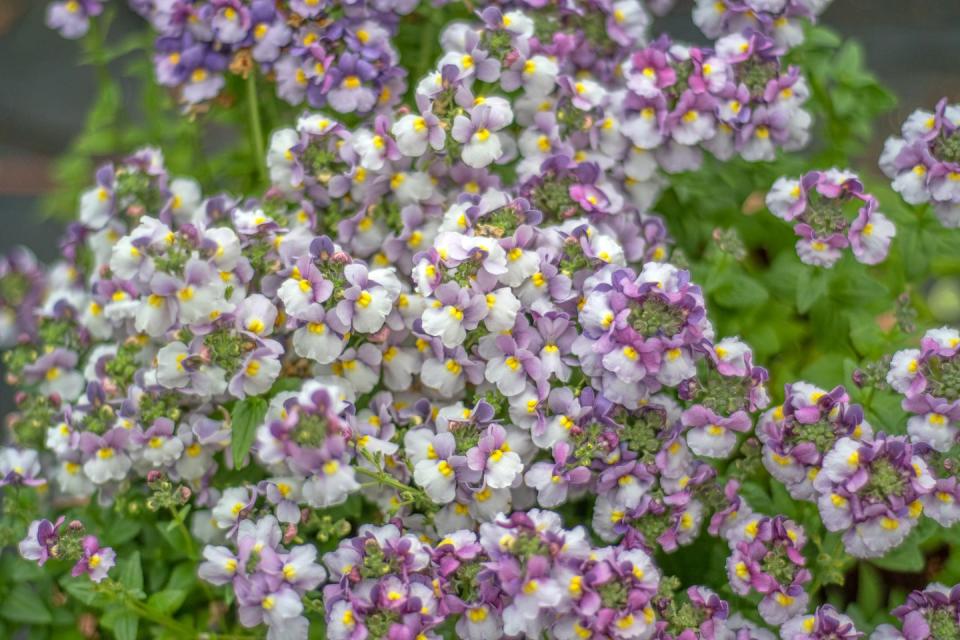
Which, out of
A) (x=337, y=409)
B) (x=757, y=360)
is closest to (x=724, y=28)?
(x=757, y=360)

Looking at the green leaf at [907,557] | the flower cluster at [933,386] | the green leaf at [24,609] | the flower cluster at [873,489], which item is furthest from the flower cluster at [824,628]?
the green leaf at [24,609]

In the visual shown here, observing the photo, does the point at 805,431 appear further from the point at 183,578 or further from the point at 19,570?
the point at 19,570

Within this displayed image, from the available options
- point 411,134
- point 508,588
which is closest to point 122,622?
point 508,588

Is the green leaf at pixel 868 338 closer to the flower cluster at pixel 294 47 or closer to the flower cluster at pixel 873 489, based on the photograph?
the flower cluster at pixel 873 489

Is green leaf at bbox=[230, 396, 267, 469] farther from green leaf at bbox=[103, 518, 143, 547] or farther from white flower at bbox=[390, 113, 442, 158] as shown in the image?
white flower at bbox=[390, 113, 442, 158]

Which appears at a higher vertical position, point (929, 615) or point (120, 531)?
point (929, 615)

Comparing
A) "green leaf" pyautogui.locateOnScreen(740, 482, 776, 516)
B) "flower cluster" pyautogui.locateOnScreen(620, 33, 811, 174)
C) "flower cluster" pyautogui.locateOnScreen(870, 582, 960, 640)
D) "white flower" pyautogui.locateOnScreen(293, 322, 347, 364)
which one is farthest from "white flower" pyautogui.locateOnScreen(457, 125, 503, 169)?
"flower cluster" pyautogui.locateOnScreen(870, 582, 960, 640)

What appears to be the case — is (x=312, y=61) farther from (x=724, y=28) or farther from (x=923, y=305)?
(x=923, y=305)
